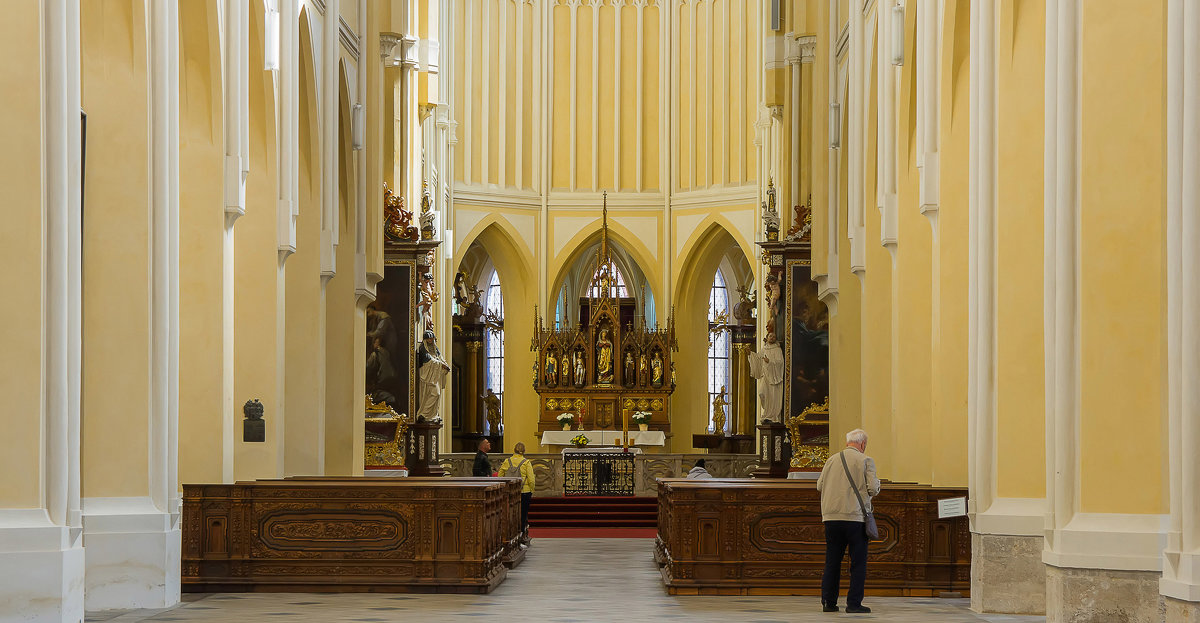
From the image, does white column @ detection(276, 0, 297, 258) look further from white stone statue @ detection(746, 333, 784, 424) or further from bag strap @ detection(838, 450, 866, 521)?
white stone statue @ detection(746, 333, 784, 424)

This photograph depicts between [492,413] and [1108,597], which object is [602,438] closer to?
[492,413]


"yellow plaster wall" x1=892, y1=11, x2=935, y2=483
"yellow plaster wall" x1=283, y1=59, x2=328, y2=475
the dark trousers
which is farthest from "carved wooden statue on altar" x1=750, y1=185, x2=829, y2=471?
the dark trousers

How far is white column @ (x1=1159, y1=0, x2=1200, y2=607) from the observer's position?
6.83 meters

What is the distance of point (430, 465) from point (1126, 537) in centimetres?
1585

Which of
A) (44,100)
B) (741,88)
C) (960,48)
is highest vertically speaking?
(741,88)

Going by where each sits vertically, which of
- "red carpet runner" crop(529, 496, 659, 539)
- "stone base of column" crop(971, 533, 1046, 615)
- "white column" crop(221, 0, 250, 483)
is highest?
"white column" crop(221, 0, 250, 483)

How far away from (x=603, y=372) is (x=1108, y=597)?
2387 centimetres

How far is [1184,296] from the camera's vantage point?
697 centimetres

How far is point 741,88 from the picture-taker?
3541 cm

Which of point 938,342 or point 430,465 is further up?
point 938,342

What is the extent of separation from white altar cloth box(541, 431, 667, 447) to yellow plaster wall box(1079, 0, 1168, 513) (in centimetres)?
2222

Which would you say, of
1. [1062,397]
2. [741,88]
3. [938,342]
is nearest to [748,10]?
[741,88]

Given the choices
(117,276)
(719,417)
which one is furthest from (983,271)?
(719,417)

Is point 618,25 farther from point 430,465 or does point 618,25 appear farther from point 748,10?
point 430,465
